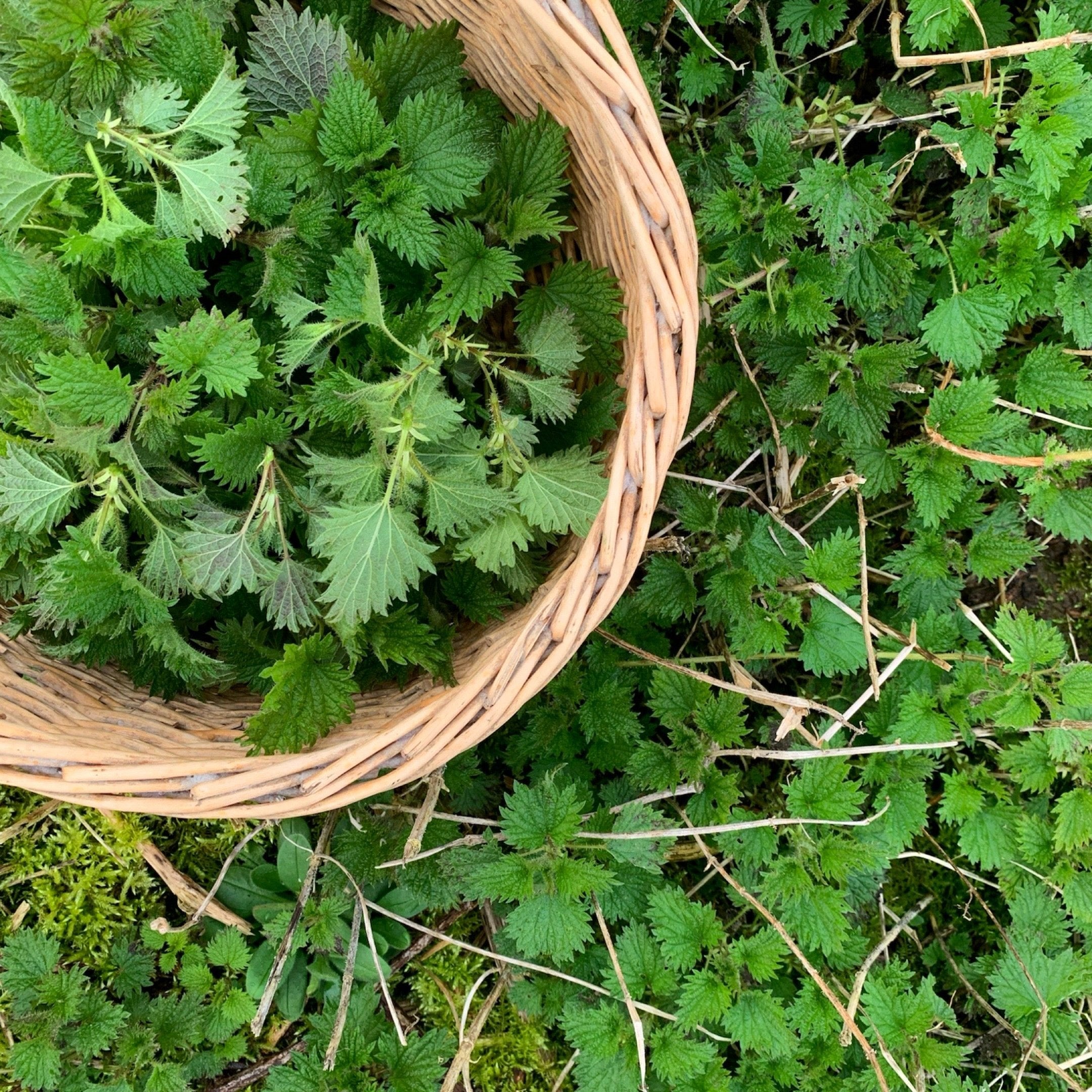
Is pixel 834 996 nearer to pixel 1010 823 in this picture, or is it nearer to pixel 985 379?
pixel 1010 823

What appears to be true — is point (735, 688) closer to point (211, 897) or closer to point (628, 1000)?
point (628, 1000)

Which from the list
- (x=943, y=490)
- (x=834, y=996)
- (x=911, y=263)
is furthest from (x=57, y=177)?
(x=834, y=996)

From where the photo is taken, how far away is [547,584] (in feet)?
4.66

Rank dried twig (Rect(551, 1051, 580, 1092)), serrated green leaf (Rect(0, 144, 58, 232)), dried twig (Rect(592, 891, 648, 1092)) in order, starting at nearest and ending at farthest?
1. serrated green leaf (Rect(0, 144, 58, 232))
2. dried twig (Rect(592, 891, 648, 1092))
3. dried twig (Rect(551, 1051, 580, 1092))

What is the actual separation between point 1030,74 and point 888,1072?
181 cm

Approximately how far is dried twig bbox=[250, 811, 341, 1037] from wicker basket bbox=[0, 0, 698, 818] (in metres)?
0.39

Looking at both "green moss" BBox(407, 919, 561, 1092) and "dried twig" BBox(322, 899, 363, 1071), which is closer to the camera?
"dried twig" BBox(322, 899, 363, 1071)

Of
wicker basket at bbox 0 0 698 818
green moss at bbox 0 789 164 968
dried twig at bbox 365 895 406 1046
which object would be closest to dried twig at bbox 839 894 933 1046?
dried twig at bbox 365 895 406 1046

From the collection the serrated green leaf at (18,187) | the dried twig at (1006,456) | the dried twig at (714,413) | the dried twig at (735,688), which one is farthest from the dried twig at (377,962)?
the dried twig at (1006,456)

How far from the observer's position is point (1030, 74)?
161 cm

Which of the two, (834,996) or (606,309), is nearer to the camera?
(606,309)

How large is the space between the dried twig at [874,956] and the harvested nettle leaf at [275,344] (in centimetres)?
98

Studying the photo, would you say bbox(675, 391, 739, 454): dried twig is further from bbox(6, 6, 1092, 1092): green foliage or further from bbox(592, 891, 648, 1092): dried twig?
bbox(592, 891, 648, 1092): dried twig

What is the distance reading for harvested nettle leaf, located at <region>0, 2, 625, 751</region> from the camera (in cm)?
121
